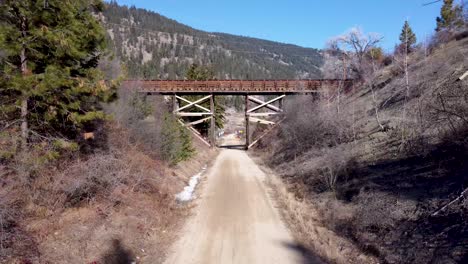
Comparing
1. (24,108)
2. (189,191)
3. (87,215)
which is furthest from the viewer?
(189,191)

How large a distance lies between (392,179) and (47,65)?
450 inches

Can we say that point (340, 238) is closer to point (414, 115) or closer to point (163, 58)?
point (414, 115)

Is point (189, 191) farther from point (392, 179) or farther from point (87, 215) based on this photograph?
point (392, 179)

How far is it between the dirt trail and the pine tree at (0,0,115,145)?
4.63 m

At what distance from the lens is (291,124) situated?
93.5 feet

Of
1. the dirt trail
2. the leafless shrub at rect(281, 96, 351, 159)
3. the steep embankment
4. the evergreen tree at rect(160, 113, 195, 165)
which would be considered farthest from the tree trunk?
the leafless shrub at rect(281, 96, 351, 159)

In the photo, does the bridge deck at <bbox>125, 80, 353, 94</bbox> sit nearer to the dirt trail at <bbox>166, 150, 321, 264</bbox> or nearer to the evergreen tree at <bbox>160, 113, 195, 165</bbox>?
the evergreen tree at <bbox>160, 113, 195, 165</bbox>

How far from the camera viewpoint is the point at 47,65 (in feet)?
31.3

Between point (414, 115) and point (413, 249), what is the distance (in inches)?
414

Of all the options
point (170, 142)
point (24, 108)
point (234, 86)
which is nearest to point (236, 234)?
point (24, 108)

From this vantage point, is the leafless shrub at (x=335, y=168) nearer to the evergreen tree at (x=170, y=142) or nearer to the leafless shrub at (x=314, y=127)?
the leafless shrub at (x=314, y=127)

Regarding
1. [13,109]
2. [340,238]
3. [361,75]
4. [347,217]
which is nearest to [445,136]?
[347,217]

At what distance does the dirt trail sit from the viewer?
869cm

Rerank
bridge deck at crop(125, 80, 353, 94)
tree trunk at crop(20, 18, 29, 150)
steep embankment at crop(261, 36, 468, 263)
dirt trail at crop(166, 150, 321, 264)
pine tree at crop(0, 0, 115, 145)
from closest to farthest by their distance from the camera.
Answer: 1. steep embankment at crop(261, 36, 468, 263)
2. dirt trail at crop(166, 150, 321, 264)
3. pine tree at crop(0, 0, 115, 145)
4. tree trunk at crop(20, 18, 29, 150)
5. bridge deck at crop(125, 80, 353, 94)
